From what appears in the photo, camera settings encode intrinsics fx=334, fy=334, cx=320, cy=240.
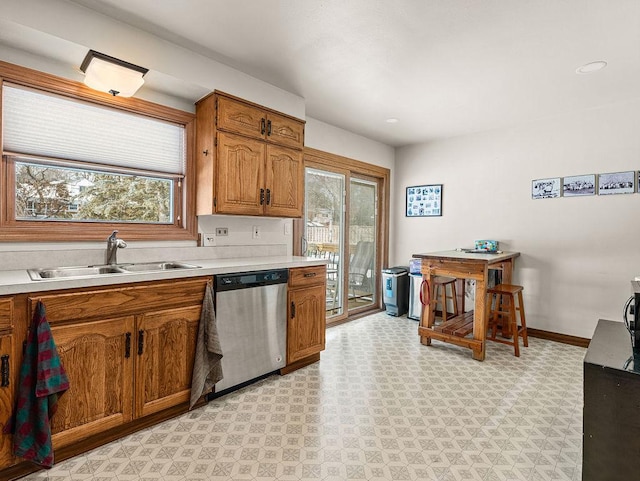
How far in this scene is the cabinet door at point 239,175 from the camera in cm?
270

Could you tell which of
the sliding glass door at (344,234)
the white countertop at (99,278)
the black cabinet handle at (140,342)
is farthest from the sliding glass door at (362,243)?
the black cabinet handle at (140,342)

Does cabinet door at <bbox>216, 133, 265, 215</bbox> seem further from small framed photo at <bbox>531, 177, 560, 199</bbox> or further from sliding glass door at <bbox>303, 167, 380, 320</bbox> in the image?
small framed photo at <bbox>531, 177, 560, 199</bbox>

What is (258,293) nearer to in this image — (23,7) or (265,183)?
(265,183)

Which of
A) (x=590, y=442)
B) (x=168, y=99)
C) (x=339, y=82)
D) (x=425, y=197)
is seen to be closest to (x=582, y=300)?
(x=425, y=197)

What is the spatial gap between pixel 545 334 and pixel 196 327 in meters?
3.83

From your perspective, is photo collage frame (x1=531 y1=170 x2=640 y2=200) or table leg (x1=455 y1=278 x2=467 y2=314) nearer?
photo collage frame (x1=531 y1=170 x2=640 y2=200)

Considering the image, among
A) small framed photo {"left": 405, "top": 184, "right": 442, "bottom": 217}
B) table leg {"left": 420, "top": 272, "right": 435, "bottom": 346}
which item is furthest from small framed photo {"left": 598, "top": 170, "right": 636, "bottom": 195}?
table leg {"left": 420, "top": 272, "right": 435, "bottom": 346}

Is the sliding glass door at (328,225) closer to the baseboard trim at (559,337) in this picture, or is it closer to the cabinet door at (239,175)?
the cabinet door at (239,175)

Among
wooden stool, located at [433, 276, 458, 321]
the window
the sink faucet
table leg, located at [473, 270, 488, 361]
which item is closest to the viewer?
the window

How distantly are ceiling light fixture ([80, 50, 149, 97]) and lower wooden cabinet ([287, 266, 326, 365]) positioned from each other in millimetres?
1769

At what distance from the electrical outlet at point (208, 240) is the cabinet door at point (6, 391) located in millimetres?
1492

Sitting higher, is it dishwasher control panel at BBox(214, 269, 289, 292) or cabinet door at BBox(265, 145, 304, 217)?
cabinet door at BBox(265, 145, 304, 217)

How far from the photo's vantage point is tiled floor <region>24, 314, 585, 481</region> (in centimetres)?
172

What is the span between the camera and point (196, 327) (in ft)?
7.32
